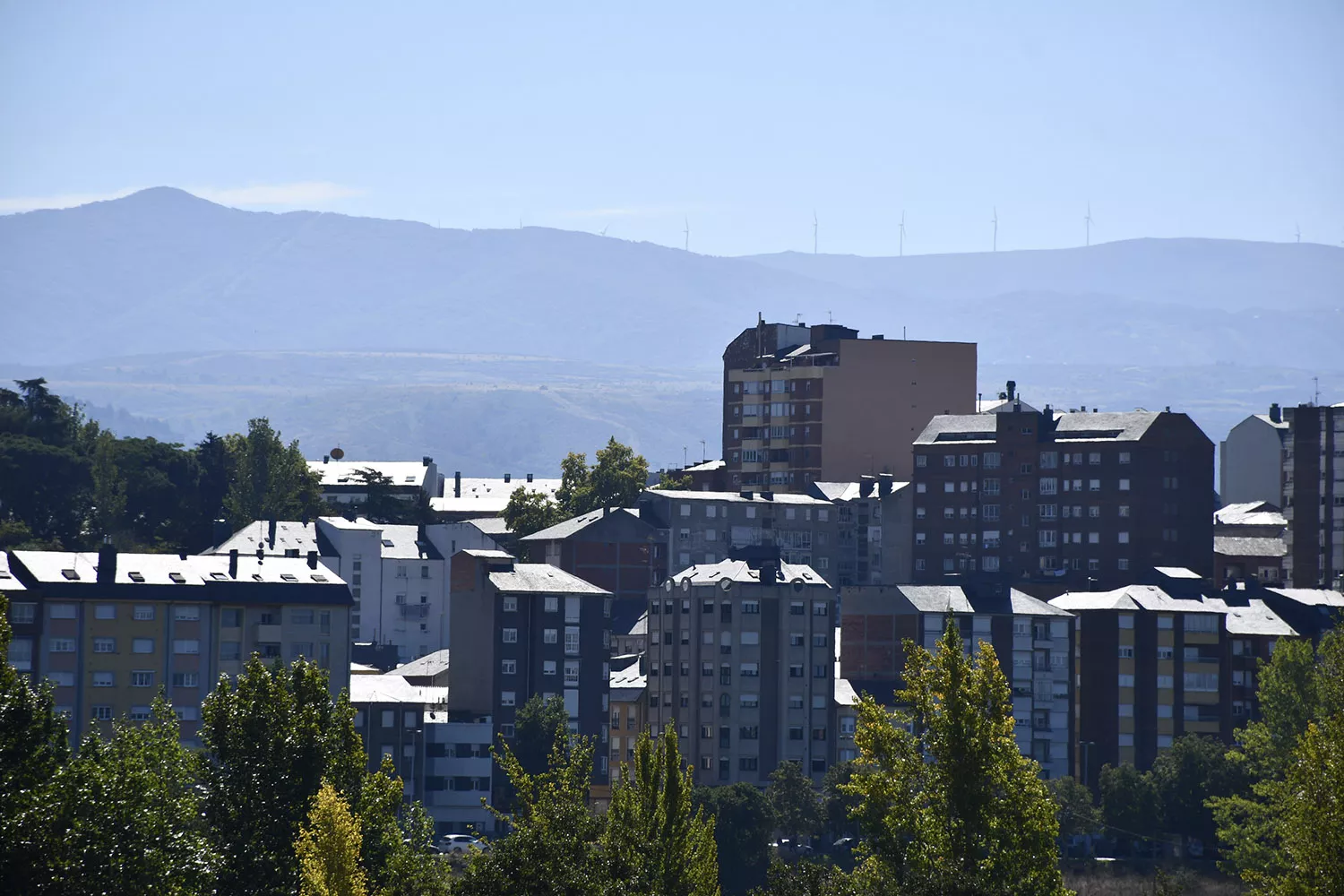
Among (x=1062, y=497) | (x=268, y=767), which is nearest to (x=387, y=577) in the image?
(x=1062, y=497)

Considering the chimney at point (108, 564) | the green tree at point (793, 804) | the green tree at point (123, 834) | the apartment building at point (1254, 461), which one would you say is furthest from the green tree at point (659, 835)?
the apartment building at point (1254, 461)

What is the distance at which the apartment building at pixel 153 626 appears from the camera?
328 feet

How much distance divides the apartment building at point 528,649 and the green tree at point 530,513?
36.5 m

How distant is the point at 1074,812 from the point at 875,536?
146 ft

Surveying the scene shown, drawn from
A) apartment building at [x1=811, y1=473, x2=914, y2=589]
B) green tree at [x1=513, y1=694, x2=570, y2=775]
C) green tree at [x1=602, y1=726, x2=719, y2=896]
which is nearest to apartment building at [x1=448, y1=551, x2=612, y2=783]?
green tree at [x1=513, y1=694, x2=570, y2=775]

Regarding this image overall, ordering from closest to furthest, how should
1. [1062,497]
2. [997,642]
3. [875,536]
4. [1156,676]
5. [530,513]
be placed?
[1156,676] → [997,642] → [1062,497] → [875,536] → [530,513]

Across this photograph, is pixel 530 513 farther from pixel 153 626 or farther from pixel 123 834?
pixel 123 834

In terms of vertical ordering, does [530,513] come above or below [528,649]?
above

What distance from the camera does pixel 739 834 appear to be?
98.3 metres

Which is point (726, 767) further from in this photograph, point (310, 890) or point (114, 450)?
point (310, 890)

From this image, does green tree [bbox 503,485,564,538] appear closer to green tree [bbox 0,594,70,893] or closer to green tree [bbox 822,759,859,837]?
green tree [bbox 822,759,859,837]

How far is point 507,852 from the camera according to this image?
144 ft

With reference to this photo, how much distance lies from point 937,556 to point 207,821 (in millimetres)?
98560

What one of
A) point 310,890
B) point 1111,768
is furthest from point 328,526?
point 310,890
